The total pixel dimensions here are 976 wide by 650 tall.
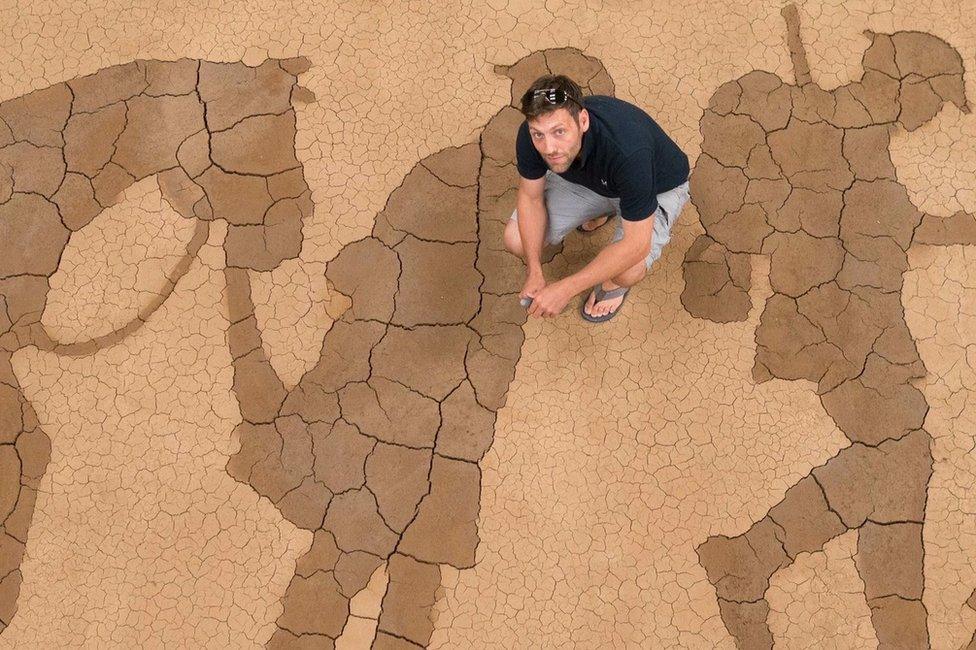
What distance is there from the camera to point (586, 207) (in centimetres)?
260

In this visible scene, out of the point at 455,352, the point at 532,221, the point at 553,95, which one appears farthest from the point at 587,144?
the point at 455,352

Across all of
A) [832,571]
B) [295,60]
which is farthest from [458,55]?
[832,571]

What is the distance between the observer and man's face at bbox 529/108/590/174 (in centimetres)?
206

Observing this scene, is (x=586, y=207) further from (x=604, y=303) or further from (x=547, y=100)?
(x=547, y=100)

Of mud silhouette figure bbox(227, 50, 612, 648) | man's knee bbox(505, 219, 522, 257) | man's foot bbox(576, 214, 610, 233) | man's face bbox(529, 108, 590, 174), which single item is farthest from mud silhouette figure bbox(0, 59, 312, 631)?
man's face bbox(529, 108, 590, 174)

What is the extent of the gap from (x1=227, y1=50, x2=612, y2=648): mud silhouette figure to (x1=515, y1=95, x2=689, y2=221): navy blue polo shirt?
647 millimetres

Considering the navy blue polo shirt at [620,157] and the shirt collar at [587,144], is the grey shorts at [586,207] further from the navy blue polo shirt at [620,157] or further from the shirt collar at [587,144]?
the shirt collar at [587,144]

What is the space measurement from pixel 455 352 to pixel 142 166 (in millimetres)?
1553

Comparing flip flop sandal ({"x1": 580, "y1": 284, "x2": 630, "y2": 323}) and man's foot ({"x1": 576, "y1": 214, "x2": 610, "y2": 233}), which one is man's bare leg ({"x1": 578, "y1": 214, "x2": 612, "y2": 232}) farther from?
flip flop sandal ({"x1": 580, "y1": 284, "x2": 630, "y2": 323})

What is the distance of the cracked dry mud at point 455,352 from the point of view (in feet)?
8.46

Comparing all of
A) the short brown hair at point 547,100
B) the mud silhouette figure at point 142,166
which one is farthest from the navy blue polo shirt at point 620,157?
the mud silhouette figure at point 142,166

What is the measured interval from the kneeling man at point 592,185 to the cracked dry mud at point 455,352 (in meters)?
0.31

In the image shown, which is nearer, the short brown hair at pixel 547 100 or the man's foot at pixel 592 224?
the short brown hair at pixel 547 100

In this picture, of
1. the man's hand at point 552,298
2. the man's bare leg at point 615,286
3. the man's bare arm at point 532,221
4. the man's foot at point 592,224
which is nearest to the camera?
the man's hand at point 552,298
